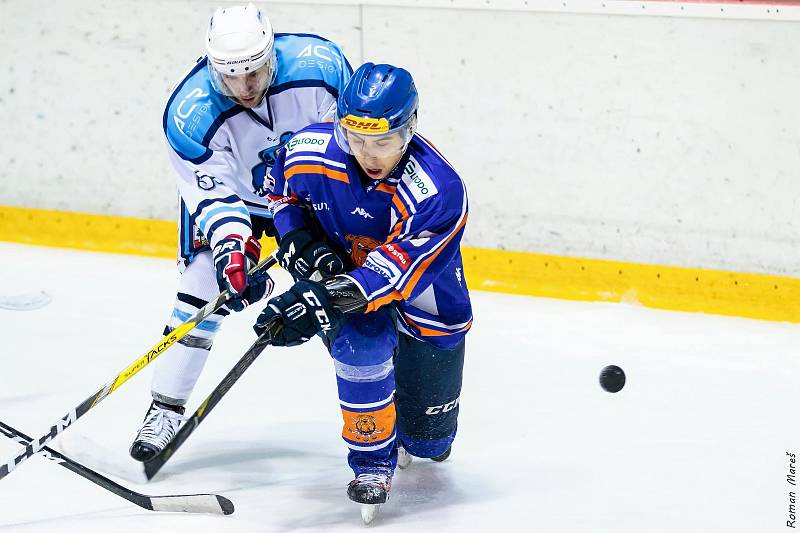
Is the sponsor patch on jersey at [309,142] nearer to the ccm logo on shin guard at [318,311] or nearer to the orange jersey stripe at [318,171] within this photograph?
the orange jersey stripe at [318,171]

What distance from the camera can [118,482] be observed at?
9.63ft

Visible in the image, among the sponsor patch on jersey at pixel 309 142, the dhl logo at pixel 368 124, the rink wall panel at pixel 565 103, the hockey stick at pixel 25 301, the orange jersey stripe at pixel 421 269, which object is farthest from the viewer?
the rink wall panel at pixel 565 103

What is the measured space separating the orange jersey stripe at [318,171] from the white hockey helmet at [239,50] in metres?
0.34

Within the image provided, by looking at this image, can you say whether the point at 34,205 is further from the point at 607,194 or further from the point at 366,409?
the point at 366,409

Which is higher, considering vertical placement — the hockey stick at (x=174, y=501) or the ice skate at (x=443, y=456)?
the hockey stick at (x=174, y=501)

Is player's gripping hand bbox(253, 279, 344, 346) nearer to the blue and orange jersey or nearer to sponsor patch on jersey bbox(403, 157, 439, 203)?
the blue and orange jersey

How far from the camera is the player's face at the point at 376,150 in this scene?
2.50 m

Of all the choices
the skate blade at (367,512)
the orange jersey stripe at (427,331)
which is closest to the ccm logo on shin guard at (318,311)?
the orange jersey stripe at (427,331)

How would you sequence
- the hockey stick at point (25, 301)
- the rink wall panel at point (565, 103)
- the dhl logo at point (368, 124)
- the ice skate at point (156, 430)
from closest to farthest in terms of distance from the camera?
the dhl logo at point (368, 124), the ice skate at point (156, 430), the hockey stick at point (25, 301), the rink wall panel at point (565, 103)

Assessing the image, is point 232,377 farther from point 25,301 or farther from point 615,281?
point 615,281

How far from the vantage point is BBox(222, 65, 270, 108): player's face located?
9.55 ft

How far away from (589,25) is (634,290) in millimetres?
1007

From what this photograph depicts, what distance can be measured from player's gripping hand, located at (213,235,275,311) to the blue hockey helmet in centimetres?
46

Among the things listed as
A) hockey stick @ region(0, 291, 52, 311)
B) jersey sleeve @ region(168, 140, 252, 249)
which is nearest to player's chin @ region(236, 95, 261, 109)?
jersey sleeve @ region(168, 140, 252, 249)
